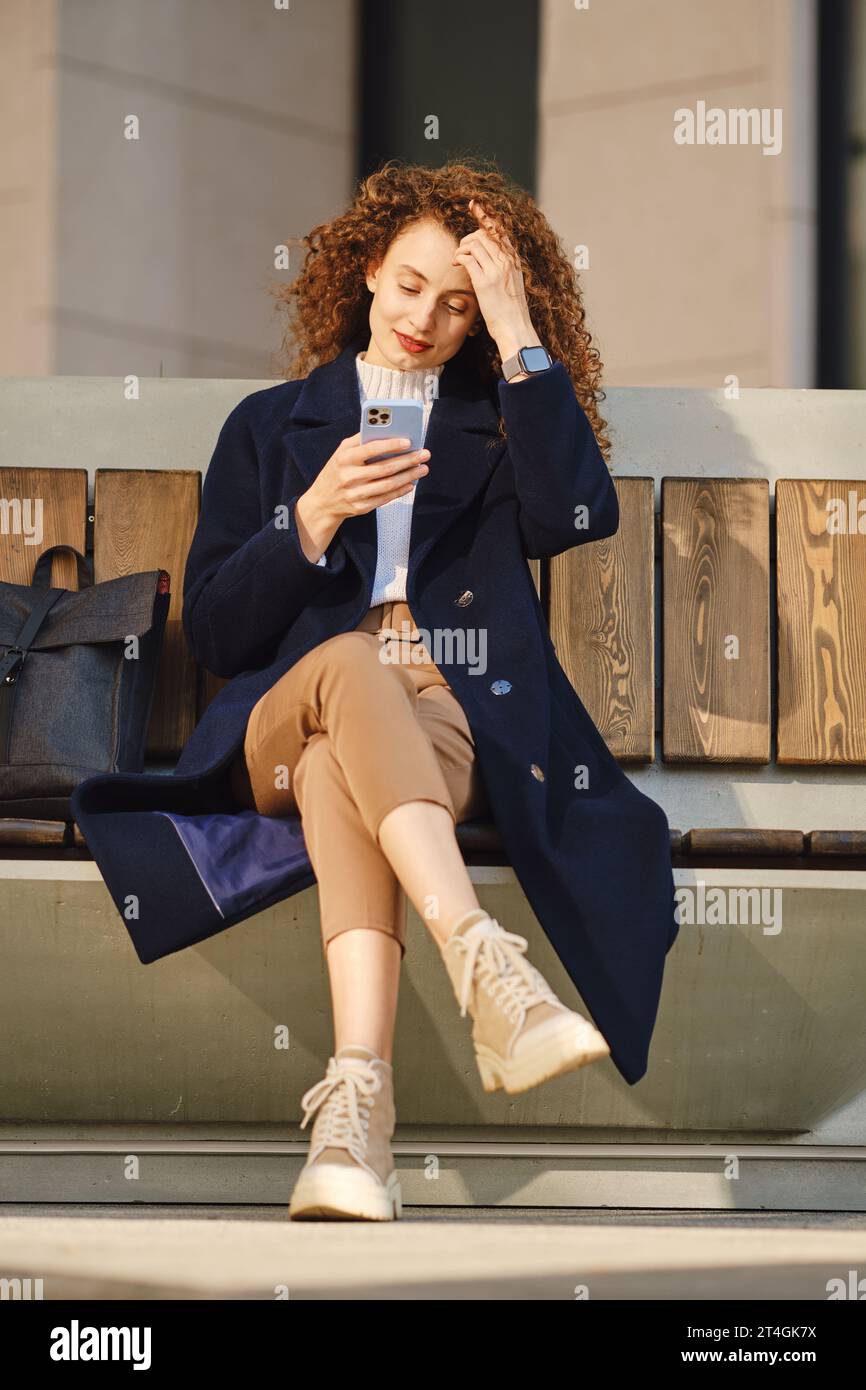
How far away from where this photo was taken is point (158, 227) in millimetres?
5266

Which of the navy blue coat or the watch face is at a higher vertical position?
the watch face

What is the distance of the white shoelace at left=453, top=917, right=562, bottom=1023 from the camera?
6.08 ft

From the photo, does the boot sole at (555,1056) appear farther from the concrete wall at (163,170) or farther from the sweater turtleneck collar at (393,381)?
the concrete wall at (163,170)

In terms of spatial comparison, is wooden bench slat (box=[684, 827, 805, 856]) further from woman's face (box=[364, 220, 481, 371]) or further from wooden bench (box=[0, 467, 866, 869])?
woman's face (box=[364, 220, 481, 371])

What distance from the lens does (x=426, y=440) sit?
108 inches

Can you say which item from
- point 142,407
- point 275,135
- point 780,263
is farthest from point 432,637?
point 275,135

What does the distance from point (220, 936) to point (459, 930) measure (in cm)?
65

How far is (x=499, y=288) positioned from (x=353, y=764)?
89cm

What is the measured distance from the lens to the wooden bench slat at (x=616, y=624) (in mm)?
3006

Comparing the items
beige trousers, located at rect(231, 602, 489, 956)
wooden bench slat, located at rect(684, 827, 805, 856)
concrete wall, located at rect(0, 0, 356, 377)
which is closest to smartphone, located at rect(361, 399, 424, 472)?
beige trousers, located at rect(231, 602, 489, 956)

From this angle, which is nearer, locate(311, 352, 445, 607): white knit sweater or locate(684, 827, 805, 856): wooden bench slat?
locate(684, 827, 805, 856): wooden bench slat

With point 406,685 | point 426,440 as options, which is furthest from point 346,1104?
point 426,440

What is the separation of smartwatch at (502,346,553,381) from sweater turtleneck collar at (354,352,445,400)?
34 cm

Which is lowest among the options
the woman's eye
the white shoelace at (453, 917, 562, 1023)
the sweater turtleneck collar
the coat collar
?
the white shoelace at (453, 917, 562, 1023)
